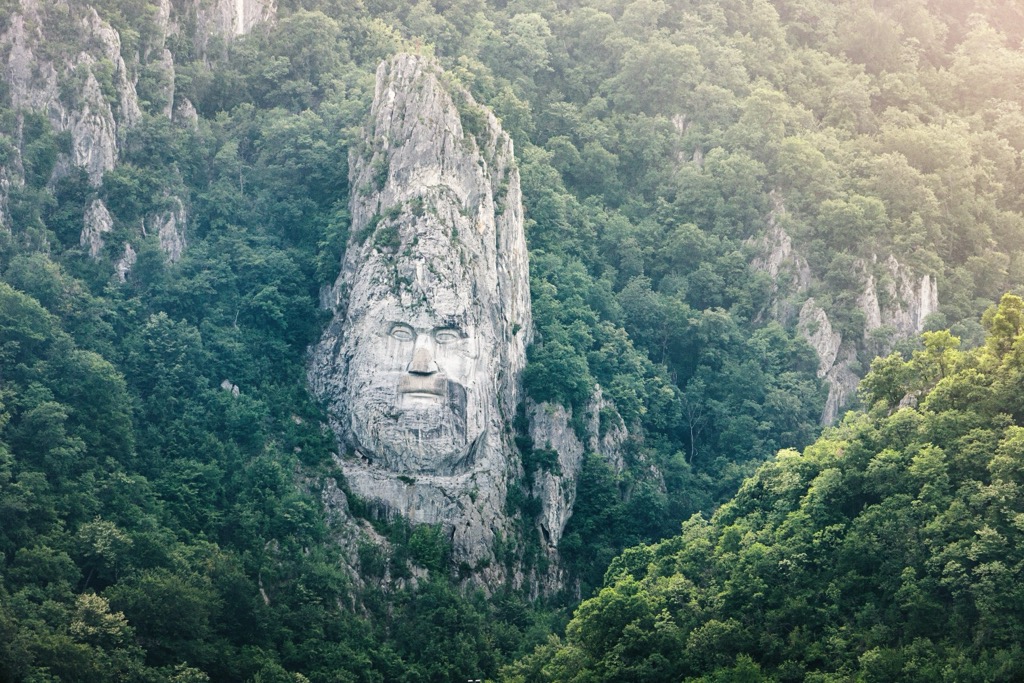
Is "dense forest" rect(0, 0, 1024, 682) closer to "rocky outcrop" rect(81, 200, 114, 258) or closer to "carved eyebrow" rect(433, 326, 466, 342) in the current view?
"rocky outcrop" rect(81, 200, 114, 258)

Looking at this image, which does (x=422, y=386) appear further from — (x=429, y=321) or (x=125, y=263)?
(x=125, y=263)

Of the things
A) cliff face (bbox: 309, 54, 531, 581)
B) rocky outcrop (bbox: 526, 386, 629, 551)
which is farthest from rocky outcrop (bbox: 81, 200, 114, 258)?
rocky outcrop (bbox: 526, 386, 629, 551)

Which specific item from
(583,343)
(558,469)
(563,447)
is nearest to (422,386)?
(558,469)

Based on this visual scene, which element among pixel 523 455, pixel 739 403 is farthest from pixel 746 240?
pixel 523 455

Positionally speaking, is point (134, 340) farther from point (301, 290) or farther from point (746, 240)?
point (746, 240)

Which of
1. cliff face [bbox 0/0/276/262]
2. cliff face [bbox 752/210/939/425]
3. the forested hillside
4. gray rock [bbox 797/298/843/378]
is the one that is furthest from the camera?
gray rock [bbox 797/298/843/378]

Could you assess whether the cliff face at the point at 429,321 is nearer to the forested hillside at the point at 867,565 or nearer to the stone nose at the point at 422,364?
the stone nose at the point at 422,364

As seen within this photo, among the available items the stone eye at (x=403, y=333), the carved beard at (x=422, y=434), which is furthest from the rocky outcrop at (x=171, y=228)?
the carved beard at (x=422, y=434)
